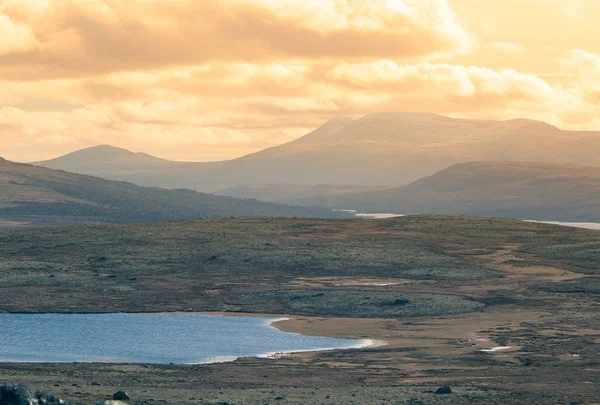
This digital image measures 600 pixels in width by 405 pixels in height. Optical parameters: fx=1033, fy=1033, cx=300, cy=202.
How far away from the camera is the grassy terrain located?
48.2m

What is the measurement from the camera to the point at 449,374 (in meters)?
53.1

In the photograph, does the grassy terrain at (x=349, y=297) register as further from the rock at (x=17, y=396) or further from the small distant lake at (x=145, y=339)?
the rock at (x=17, y=396)

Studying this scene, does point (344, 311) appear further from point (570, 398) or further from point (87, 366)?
point (570, 398)

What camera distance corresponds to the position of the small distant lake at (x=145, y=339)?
62188mm

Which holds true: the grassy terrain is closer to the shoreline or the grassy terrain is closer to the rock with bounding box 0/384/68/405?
the shoreline

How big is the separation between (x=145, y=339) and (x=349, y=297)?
27.3 m

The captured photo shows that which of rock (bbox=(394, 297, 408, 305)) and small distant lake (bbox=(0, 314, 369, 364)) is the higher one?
rock (bbox=(394, 297, 408, 305))

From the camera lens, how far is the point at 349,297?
9319cm

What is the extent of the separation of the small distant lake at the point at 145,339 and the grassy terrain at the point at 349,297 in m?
3.69

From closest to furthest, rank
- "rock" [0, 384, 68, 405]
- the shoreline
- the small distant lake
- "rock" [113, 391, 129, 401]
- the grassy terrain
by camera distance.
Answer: "rock" [0, 384, 68, 405], "rock" [113, 391, 129, 401], the grassy terrain, the shoreline, the small distant lake

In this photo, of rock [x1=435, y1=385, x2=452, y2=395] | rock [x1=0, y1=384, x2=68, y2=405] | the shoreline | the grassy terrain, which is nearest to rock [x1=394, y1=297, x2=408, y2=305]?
the grassy terrain

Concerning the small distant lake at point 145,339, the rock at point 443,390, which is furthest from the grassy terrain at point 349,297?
the small distant lake at point 145,339

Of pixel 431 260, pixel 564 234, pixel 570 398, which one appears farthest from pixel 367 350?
pixel 564 234

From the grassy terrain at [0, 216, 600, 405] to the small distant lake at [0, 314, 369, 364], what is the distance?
3687 mm
